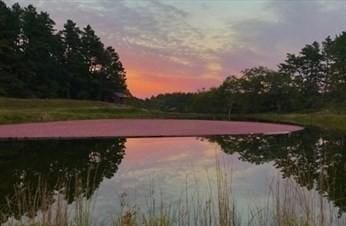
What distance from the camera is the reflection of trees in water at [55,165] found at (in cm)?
1216

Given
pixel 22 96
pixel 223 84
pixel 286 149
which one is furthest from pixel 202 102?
pixel 286 149

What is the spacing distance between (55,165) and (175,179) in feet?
17.6

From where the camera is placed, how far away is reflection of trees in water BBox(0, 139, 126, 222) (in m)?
12.2

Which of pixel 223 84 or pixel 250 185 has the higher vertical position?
pixel 223 84

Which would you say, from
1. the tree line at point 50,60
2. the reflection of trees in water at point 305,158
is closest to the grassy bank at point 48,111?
the tree line at point 50,60

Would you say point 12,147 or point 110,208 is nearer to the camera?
point 110,208

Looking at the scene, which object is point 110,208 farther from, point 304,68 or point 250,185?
point 304,68

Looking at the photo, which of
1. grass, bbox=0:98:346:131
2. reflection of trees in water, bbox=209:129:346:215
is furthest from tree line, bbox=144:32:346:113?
reflection of trees in water, bbox=209:129:346:215

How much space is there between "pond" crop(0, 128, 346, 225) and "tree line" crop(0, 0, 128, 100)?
1724 inches

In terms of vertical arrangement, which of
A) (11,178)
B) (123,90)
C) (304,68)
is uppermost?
(304,68)

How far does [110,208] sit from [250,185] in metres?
5.15

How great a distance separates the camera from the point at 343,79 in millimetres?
75312

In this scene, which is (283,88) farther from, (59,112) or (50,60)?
(59,112)

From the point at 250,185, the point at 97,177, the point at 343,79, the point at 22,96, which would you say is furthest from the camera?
the point at 343,79
